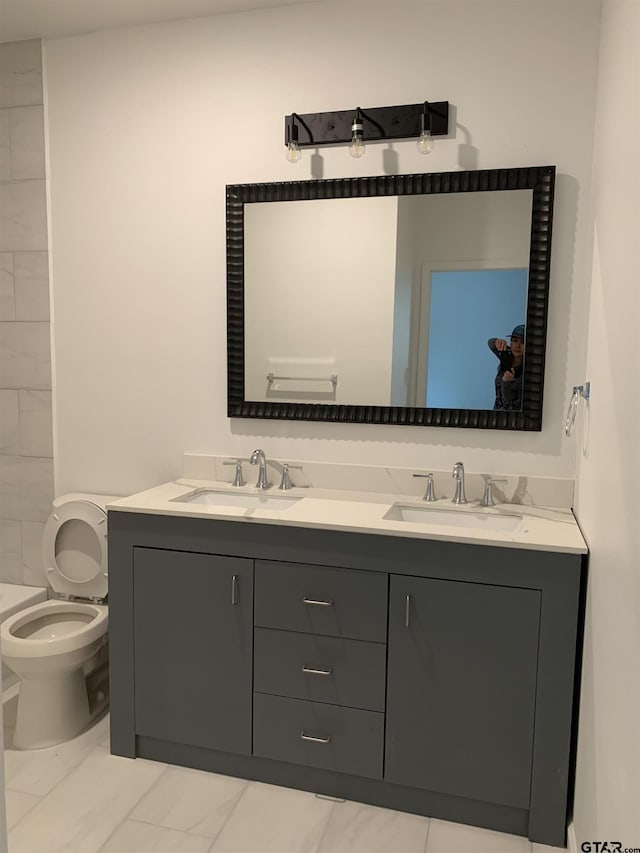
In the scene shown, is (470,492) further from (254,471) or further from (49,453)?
(49,453)

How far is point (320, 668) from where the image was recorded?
211 cm

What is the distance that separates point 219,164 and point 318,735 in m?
2.02

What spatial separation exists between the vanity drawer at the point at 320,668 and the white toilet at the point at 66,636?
0.66 meters

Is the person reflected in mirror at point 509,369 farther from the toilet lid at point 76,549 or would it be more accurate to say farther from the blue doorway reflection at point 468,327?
the toilet lid at point 76,549

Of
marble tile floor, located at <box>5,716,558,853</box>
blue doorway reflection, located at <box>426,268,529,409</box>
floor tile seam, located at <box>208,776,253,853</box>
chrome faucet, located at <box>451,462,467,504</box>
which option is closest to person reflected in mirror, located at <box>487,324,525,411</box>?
blue doorway reflection, located at <box>426,268,529,409</box>

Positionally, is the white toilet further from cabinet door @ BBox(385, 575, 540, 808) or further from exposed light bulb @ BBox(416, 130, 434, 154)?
exposed light bulb @ BBox(416, 130, 434, 154)

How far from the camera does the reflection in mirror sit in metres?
2.31

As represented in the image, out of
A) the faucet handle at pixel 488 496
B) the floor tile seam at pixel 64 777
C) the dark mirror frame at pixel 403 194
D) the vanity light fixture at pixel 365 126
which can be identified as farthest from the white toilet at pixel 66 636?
the vanity light fixture at pixel 365 126

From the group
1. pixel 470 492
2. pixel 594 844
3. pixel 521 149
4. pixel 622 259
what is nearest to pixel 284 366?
pixel 470 492

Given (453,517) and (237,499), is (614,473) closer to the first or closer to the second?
(453,517)

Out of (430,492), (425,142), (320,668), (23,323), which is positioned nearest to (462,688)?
(320,668)

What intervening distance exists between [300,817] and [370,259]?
71.5 inches

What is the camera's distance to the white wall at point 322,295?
2.42 metres

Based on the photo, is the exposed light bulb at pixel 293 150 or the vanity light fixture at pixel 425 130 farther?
the exposed light bulb at pixel 293 150
